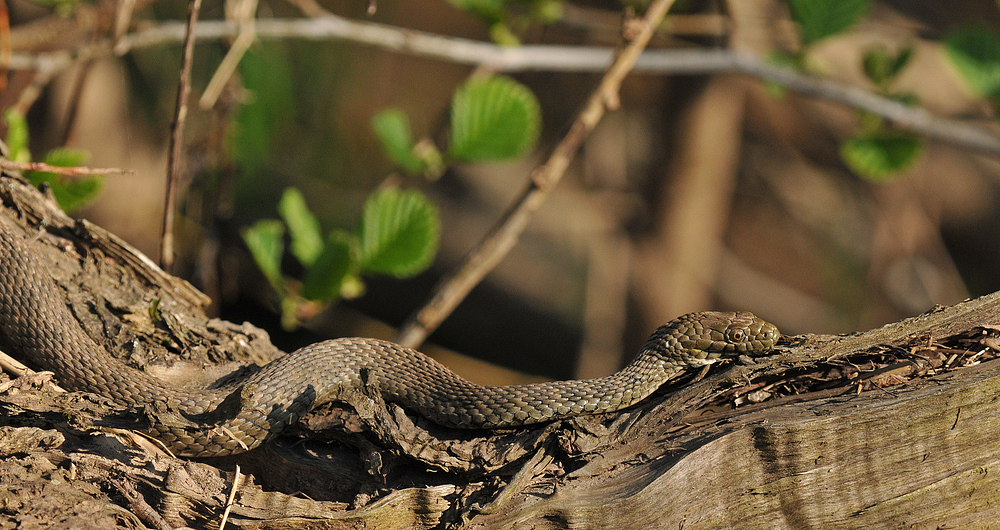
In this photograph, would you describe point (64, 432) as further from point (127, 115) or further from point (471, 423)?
point (127, 115)

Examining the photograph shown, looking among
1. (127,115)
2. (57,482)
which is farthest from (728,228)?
(57,482)

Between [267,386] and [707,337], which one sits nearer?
[267,386]

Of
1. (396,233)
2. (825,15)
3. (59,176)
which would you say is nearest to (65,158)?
(59,176)

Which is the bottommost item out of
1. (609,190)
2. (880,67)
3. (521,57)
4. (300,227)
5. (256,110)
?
(300,227)

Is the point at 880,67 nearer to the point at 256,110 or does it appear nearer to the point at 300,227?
the point at 300,227

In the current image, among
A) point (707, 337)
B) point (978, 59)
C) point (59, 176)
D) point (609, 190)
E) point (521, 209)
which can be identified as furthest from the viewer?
point (609, 190)

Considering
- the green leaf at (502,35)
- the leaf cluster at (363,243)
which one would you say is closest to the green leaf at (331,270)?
the leaf cluster at (363,243)

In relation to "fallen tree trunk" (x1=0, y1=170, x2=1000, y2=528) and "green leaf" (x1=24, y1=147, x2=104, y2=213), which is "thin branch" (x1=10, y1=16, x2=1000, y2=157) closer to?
"green leaf" (x1=24, y1=147, x2=104, y2=213)

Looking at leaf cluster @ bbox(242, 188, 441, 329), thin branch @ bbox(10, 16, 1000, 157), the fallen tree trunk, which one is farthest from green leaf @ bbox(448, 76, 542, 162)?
the fallen tree trunk
